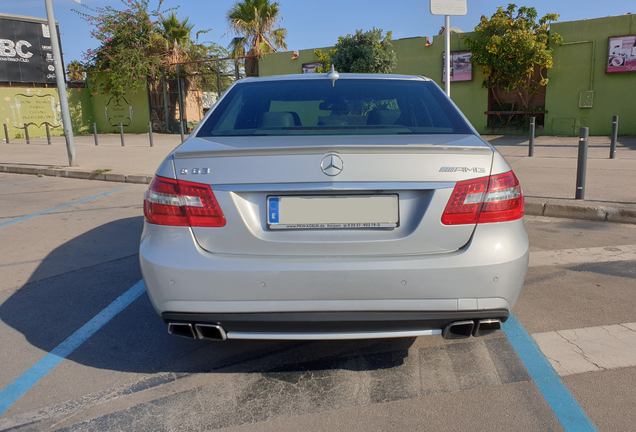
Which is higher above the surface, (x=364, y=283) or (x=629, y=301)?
(x=364, y=283)

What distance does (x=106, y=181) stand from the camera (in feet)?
35.6

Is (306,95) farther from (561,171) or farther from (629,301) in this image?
(561,171)

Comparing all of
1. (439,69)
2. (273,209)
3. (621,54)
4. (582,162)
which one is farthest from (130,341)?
(439,69)

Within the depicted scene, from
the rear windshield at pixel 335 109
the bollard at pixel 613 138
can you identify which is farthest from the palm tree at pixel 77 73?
the rear windshield at pixel 335 109

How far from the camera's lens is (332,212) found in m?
2.27

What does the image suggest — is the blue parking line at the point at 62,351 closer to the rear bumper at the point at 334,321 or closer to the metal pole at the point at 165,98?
the rear bumper at the point at 334,321

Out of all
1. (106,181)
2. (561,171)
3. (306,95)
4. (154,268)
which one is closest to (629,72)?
(561,171)

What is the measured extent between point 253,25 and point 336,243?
88.0 feet

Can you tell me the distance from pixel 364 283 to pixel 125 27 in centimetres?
2915

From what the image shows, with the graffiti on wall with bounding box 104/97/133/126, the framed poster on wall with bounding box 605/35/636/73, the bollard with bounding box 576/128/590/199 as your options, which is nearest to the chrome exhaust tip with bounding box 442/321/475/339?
the bollard with bounding box 576/128/590/199

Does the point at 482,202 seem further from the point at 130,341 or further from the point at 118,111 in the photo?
the point at 118,111

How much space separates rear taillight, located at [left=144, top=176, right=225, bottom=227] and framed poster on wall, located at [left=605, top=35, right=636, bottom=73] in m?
18.7

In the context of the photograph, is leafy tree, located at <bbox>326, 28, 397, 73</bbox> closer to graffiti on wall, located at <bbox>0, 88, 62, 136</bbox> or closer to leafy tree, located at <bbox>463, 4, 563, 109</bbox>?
leafy tree, located at <bbox>463, 4, 563, 109</bbox>

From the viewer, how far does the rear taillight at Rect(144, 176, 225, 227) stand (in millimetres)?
2291
